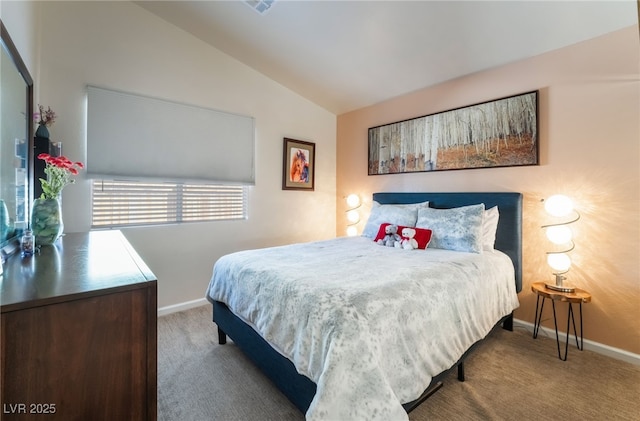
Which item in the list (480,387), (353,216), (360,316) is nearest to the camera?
(360,316)

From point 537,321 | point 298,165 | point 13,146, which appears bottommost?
point 537,321

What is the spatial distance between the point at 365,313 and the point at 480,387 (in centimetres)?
119

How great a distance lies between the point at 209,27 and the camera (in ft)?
9.29

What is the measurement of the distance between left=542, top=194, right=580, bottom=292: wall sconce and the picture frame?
2767 mm

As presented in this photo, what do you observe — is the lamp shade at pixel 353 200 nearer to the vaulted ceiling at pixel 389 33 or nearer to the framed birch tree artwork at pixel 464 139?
the framed birch tree artwork at pixel 464 139

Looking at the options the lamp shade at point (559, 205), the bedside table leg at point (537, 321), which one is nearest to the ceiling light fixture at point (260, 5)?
the lamp shade at point (559, 205)

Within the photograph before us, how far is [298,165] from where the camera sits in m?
3.92

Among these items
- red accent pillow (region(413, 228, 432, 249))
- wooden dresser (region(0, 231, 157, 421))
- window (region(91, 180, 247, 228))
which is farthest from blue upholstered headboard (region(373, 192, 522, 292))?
wooden dresser (region(0, 231, 157, 421))

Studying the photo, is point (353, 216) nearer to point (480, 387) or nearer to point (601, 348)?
point (480, 387)

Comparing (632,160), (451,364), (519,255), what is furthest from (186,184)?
(632,160)

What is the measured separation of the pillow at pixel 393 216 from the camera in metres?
3.00

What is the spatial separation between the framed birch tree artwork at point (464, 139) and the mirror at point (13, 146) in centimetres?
342

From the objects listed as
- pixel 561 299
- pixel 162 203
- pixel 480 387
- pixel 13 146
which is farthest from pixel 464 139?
pixel 13 146

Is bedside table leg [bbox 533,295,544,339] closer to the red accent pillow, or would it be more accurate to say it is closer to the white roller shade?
the red accent pillow
